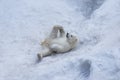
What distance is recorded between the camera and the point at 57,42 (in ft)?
12.8

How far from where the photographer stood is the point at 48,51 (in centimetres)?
388

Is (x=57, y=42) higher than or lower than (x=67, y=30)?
lower

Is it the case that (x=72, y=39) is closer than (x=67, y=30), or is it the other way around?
(x=72, y=39)

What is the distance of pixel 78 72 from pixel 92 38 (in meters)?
0.68

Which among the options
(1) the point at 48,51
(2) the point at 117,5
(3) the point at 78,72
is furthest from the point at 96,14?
(3) the point at 78,72

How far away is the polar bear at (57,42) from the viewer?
3863mm

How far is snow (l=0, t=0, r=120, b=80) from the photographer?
11.2ft

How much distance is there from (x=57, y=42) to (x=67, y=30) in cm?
44

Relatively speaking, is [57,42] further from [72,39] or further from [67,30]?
[67,30]

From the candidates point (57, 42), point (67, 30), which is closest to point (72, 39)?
point (57, 42)

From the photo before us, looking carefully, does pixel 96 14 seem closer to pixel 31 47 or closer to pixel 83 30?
pixel 83 30

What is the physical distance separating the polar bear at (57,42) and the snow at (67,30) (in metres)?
0.07

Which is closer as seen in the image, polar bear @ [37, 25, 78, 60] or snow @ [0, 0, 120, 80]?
snow @ [0, 0, 120, 80]

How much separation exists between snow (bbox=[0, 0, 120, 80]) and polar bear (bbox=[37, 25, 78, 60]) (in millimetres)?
70
